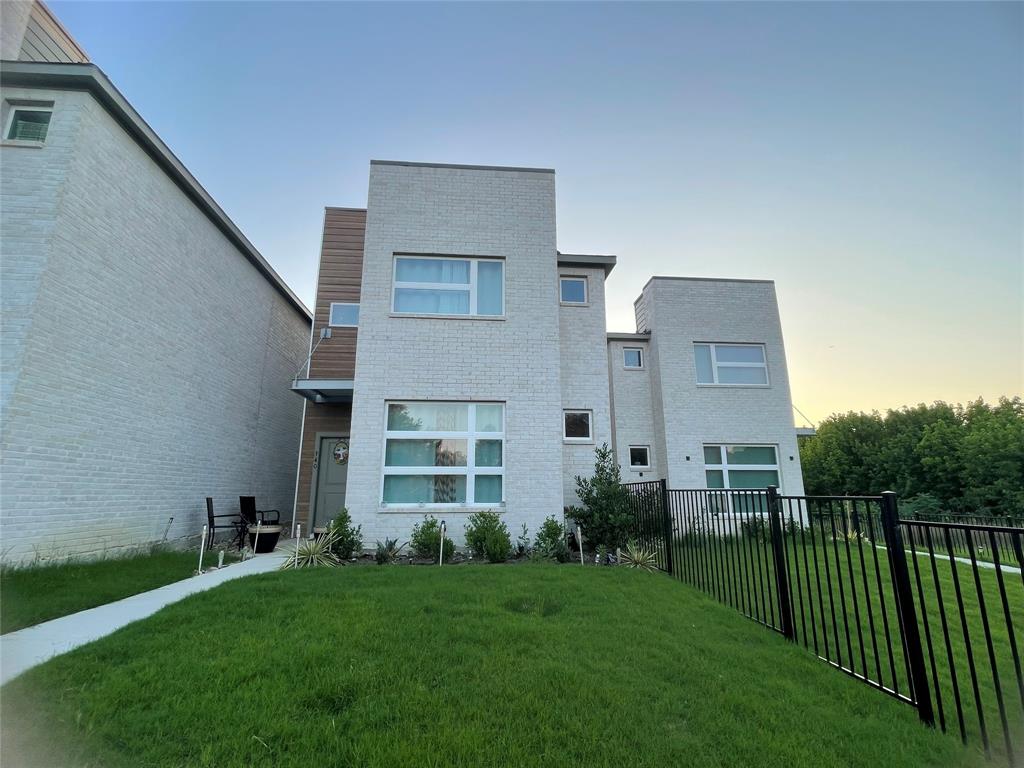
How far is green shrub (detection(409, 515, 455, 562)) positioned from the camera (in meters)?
7.46

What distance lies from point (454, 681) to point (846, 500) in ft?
10.2

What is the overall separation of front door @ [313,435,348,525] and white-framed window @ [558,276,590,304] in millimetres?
6714

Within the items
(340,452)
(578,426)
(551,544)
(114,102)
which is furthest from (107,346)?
(578,426)

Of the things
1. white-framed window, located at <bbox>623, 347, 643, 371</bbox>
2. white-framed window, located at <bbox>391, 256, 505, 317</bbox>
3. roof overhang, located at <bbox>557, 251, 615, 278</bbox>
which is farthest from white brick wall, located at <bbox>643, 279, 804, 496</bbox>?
white-framed window, located at <bbox>391, 256, 505, 317</bbox>

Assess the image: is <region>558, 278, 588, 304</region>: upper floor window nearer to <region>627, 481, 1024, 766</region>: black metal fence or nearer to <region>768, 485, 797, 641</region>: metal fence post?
<region>627, 481, 1024, 766</region>: black metal fence

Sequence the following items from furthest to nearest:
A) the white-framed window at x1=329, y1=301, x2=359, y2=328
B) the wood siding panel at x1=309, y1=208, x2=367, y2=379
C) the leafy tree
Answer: the white-framed window at x1=329, y1=301, x2=359, y2=328
the wood siding panel at x1=309, y1=208, x2=367, y2=379
the leafy tree

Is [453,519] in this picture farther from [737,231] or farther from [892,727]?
[737,231]

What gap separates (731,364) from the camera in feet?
A: 43.7

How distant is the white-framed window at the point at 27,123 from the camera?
6.80m

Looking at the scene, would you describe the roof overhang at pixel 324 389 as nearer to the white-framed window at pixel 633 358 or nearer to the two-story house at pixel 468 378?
the two-story house at pixel 468 378

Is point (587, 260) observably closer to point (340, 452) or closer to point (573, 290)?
point (573, 290)

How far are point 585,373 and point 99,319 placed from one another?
9.29 meters

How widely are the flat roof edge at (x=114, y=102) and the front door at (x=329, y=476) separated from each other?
224 inches

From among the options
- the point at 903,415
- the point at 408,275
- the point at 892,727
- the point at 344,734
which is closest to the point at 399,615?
the point at 344,734
